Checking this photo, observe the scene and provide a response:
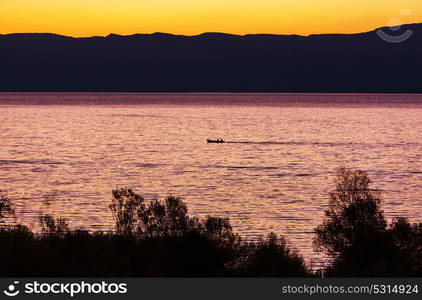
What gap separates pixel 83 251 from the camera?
39.8m

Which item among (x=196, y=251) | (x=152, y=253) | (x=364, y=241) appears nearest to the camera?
(x=196, y=251)

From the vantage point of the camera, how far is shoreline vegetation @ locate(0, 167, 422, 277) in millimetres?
37125

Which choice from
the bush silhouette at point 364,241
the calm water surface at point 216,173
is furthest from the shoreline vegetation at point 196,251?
the calm water surface at point 216,173

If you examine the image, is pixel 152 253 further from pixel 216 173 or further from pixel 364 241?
pixel 216 173

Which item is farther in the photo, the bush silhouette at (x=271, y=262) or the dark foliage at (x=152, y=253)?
the bush silhouette at (x=271, y=262)

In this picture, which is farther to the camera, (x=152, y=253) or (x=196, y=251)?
(x=152, y=253)

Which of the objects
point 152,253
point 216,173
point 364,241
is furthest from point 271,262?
point 216,173

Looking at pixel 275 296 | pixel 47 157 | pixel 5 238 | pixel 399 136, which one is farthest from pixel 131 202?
pixel 399 136

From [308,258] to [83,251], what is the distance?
716 inches

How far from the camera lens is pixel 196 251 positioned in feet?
134

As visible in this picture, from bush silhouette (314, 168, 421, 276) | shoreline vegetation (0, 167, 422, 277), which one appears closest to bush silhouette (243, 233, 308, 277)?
shoreline vegetation (0, 167, 422, 277)

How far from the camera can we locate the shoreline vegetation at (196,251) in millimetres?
37125

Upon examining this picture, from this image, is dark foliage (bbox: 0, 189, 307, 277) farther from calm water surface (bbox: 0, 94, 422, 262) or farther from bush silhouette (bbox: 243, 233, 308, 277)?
calm water surface (bbox: 0, 94, 422, 262)

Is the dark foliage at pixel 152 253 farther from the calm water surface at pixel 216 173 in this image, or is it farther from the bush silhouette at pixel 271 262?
the calm water surface at pixel 216 173
